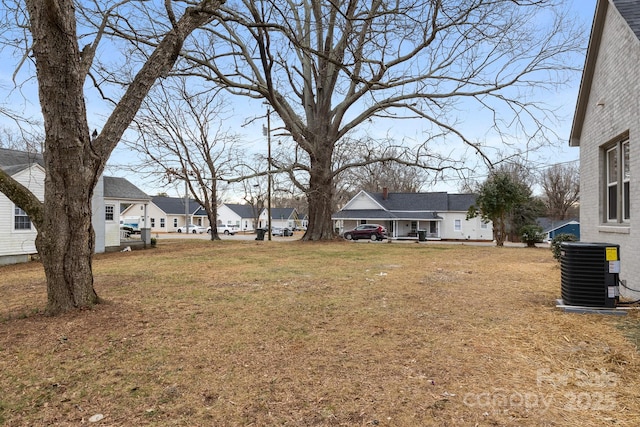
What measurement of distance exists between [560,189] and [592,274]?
51180 mm

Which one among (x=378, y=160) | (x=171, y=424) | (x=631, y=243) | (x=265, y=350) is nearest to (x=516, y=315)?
(x=631, y=243)

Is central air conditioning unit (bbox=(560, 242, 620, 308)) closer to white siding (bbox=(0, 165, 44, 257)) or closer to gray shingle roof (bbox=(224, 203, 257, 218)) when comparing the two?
white siding (bbox=(0, 165, 44, 257))

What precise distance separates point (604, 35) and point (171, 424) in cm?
920

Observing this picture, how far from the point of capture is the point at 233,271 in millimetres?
9867

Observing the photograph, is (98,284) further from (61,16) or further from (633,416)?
(633,416)

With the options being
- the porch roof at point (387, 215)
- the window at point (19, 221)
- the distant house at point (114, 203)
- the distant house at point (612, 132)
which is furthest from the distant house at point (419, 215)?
the distant house at point (612, 132)

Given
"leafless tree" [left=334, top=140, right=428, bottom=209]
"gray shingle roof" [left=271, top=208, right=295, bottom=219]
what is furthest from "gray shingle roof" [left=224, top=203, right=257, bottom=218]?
"leafless tree" [left=334, top=140, right=428, bottom=209]

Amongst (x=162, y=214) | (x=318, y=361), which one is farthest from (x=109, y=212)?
(x=162, y=214)

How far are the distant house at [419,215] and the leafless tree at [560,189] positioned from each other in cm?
1351

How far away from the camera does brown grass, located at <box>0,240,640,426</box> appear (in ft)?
8.87

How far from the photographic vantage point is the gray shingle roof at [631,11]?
5.83 metres

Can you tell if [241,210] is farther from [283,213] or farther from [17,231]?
[17,231]

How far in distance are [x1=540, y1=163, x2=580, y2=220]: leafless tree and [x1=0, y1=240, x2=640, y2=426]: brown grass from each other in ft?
159

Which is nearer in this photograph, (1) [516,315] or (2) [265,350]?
(2) [265,350]
